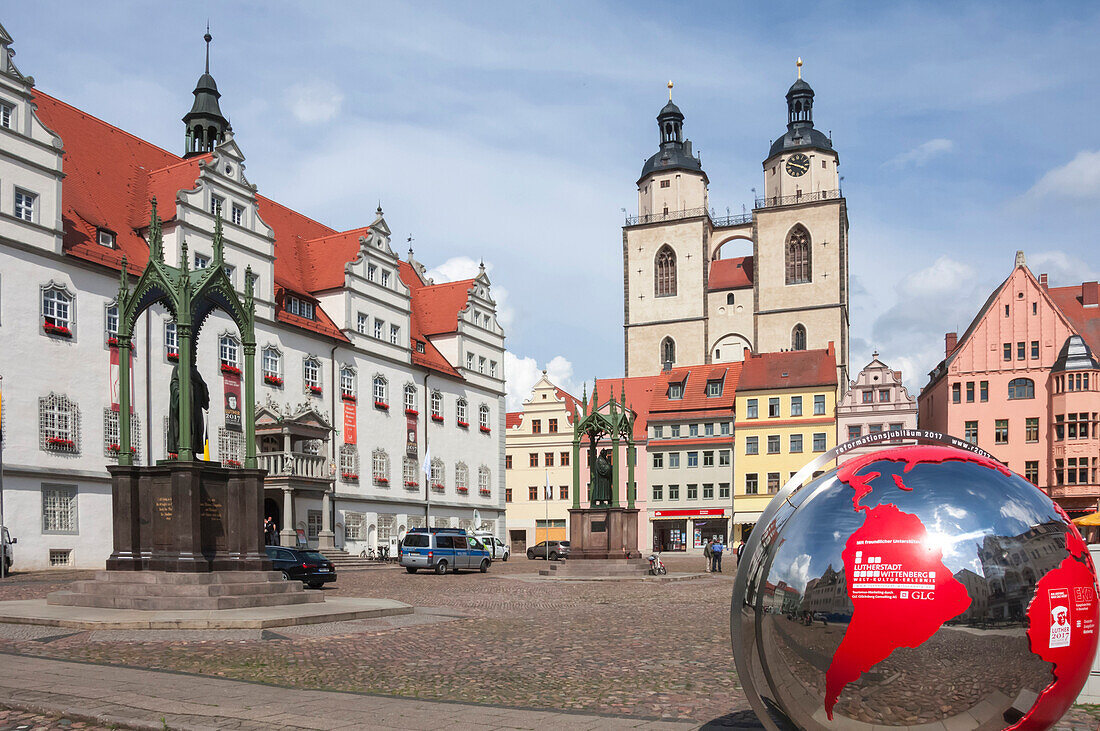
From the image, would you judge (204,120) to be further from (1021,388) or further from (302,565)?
(1021,388)

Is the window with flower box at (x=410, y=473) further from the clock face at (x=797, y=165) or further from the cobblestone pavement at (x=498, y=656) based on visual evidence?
the clock face at (x=797, y=165)

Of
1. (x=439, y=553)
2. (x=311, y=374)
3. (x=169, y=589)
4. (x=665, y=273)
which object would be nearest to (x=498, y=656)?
(x=169, y=589)

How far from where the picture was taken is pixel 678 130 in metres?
102

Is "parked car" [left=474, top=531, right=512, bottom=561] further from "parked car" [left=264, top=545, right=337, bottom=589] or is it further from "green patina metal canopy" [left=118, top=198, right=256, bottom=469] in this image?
"green patina metal canopy" [left=118, top=198, right=256, bottom=469]

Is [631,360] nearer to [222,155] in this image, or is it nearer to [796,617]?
[222,155]

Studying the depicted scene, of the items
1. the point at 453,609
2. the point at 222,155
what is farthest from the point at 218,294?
the point at 222,155

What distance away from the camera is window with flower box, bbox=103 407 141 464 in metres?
36.5

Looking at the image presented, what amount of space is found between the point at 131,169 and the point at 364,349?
14.3 meters

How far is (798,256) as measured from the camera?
90750 mm

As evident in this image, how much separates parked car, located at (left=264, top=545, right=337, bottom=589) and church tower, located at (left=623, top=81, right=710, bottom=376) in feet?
219

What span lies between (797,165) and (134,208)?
6536 centimetres

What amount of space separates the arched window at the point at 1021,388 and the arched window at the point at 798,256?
28.2 metres

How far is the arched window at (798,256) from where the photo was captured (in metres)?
90.0

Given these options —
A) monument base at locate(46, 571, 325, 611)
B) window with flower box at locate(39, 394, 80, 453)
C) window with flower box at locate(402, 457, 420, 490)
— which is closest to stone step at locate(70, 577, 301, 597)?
monument base at locate(46, 571, 325, 611)
